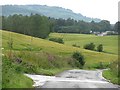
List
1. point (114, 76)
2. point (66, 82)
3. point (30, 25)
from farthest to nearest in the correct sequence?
point (30, 25)
point (114, 76)
point (66, 82)

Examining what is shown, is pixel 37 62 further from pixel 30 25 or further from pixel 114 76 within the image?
pixel 30 25

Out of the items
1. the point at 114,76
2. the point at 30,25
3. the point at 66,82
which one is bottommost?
the point at 114,76

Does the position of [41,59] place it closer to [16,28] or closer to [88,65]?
[88,65]

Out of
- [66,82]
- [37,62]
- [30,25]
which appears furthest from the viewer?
[30,25]

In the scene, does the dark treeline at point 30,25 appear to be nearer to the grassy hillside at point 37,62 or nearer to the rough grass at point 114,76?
the grassy hillside at point 37,62

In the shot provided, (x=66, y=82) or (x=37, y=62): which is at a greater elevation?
(x=66, y=82)

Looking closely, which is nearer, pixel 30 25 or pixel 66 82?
pixel 66 82

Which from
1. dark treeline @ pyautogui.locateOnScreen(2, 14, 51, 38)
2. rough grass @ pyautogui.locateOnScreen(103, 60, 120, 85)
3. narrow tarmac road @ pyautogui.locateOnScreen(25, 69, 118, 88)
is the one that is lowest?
rough grass @ pyautogui.locateOnScreen(103, 60, 120, 85)

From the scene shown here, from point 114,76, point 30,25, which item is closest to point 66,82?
point 114,76

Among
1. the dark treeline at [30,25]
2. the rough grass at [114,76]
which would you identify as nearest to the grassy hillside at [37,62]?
the rough grass at [114,76]

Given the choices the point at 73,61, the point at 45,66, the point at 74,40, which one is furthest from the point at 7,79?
the point at 74,40

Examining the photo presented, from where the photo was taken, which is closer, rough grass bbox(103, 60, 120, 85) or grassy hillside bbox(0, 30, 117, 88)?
grassy hillside bbox(0, 30, 117, 88)

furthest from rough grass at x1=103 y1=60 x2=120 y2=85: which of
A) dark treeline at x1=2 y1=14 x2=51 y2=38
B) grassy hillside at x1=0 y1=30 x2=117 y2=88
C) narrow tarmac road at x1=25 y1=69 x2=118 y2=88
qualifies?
dark treeline at x1=2 y1=14 x2=51 y2=38

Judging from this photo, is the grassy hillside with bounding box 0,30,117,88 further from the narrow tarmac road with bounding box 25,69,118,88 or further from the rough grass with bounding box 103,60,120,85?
the rough grass with bounding box 103,60,120,85
